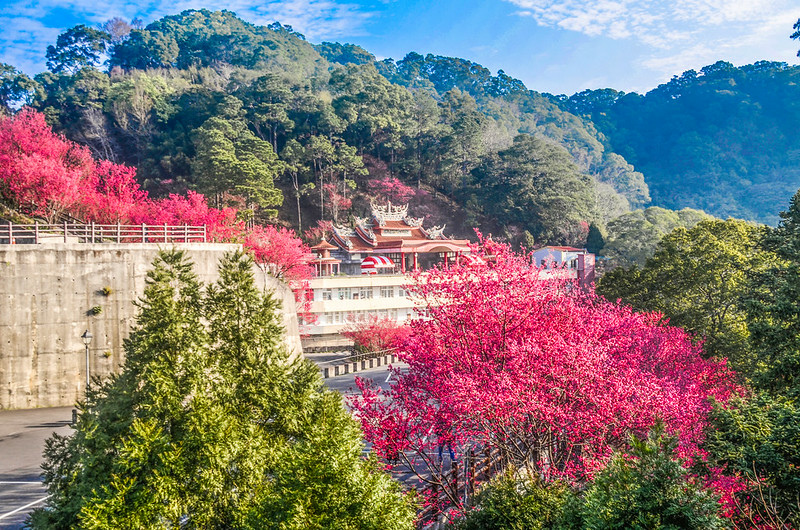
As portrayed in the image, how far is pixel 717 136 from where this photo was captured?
101125mm

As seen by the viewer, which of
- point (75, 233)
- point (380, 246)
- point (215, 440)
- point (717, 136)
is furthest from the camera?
point (717, 136)

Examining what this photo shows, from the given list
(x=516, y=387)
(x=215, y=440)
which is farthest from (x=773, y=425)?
(x=215, y=440)

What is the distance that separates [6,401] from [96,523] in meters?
16.9

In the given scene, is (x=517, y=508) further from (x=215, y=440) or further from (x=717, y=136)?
(x=717, y=136)

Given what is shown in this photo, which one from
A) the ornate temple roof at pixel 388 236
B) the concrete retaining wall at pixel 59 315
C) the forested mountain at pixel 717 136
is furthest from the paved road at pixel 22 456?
the forested mountain at pixel 717 136

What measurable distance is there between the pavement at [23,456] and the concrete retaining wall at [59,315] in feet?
3.41

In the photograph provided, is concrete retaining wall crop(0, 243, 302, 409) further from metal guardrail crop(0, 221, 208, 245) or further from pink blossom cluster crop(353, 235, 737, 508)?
pink blossom cluster crop(353, 235, 737, 508)

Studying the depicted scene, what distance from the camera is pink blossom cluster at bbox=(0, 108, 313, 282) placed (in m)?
28.1

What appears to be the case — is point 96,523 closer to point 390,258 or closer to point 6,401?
point 6,401

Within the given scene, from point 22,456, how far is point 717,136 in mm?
115133

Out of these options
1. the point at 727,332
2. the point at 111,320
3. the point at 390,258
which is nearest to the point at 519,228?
the point at 390,258

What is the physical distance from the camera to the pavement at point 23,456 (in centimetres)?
1209

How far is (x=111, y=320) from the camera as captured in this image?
845 inches

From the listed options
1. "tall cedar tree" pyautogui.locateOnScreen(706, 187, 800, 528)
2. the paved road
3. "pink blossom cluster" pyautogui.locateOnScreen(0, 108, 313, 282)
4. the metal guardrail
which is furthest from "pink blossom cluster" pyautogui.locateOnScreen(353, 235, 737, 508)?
"pink blossom cluster" pyautogui.locateOnScreen(0, 108, 313, 282)
